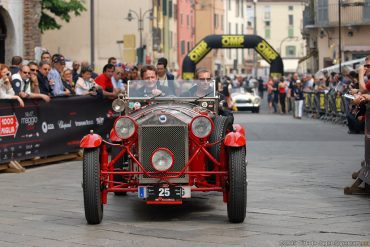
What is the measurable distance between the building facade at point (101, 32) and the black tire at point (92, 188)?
4675 cm

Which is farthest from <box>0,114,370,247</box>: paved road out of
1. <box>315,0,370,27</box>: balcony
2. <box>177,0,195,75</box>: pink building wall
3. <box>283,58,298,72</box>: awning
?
<box>283,58,298,72</box>: awning

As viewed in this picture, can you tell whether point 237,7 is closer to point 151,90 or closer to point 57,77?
point 57,77

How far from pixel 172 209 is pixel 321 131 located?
58.0 feet

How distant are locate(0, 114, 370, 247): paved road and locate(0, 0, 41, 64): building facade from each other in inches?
634

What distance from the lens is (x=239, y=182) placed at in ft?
35.6

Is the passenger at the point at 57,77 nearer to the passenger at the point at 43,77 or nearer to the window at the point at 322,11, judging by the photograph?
the passenger at the point at 43,77

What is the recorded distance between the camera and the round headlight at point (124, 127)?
11.3 metres

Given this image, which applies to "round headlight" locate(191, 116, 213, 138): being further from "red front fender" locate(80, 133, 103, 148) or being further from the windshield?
the windshield

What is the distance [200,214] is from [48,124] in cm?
725

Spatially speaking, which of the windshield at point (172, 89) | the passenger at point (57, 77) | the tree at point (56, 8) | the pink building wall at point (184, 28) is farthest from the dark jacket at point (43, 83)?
the pink building wall at point (184, 28)

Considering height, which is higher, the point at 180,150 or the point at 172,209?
the point at 180,150

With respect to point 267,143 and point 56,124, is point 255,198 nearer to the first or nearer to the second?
point 56,124

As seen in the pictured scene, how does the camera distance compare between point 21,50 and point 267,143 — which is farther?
point 21,50

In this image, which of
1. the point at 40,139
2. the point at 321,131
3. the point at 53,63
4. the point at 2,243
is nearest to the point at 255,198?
the point at 2,243
